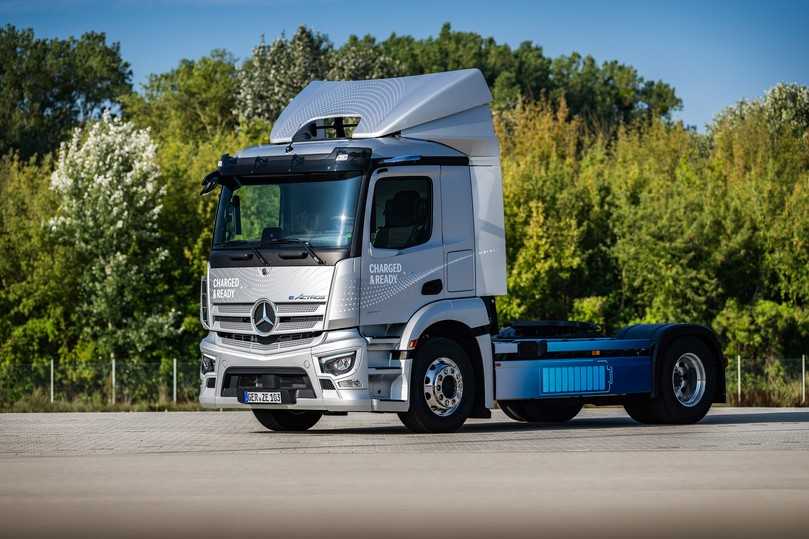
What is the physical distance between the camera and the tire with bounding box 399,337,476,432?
62.4 feet

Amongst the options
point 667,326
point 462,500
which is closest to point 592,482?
point 462,500

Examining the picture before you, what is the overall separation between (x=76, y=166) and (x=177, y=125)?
26053 mm

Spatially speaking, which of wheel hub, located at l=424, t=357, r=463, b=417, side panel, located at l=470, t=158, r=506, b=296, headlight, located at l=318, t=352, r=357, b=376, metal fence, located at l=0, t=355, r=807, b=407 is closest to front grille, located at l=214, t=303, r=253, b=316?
headlight, located at l=318, t=352, r=357, b=376

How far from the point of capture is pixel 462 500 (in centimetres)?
1157

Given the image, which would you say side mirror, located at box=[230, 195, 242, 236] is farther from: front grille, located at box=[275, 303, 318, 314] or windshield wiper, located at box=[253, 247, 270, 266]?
front grille, located at box=[275, 303, 318, 314]

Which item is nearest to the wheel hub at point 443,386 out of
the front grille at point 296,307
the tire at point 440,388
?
the tire at point 440,388

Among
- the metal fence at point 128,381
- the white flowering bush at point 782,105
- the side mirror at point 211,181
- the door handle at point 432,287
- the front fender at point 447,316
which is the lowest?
the metal fence at point 128,381

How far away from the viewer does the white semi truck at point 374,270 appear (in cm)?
1864

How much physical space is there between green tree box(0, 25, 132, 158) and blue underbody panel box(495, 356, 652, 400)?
210 feet

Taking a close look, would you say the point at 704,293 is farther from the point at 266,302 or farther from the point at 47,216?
the point at 266,302

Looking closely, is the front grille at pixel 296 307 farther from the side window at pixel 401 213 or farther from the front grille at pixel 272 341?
the side window at pixel 401 213

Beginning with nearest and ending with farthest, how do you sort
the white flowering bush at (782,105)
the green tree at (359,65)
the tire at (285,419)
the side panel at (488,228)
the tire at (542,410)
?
the side panel at (488,228), the tire at (285,419), the tire at (542,410), the green tree at (359,65), the white flowering bush at (782,105)

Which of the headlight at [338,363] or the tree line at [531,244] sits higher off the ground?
the tree line at [531,244]

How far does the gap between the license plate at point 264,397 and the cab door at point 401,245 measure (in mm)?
1390
